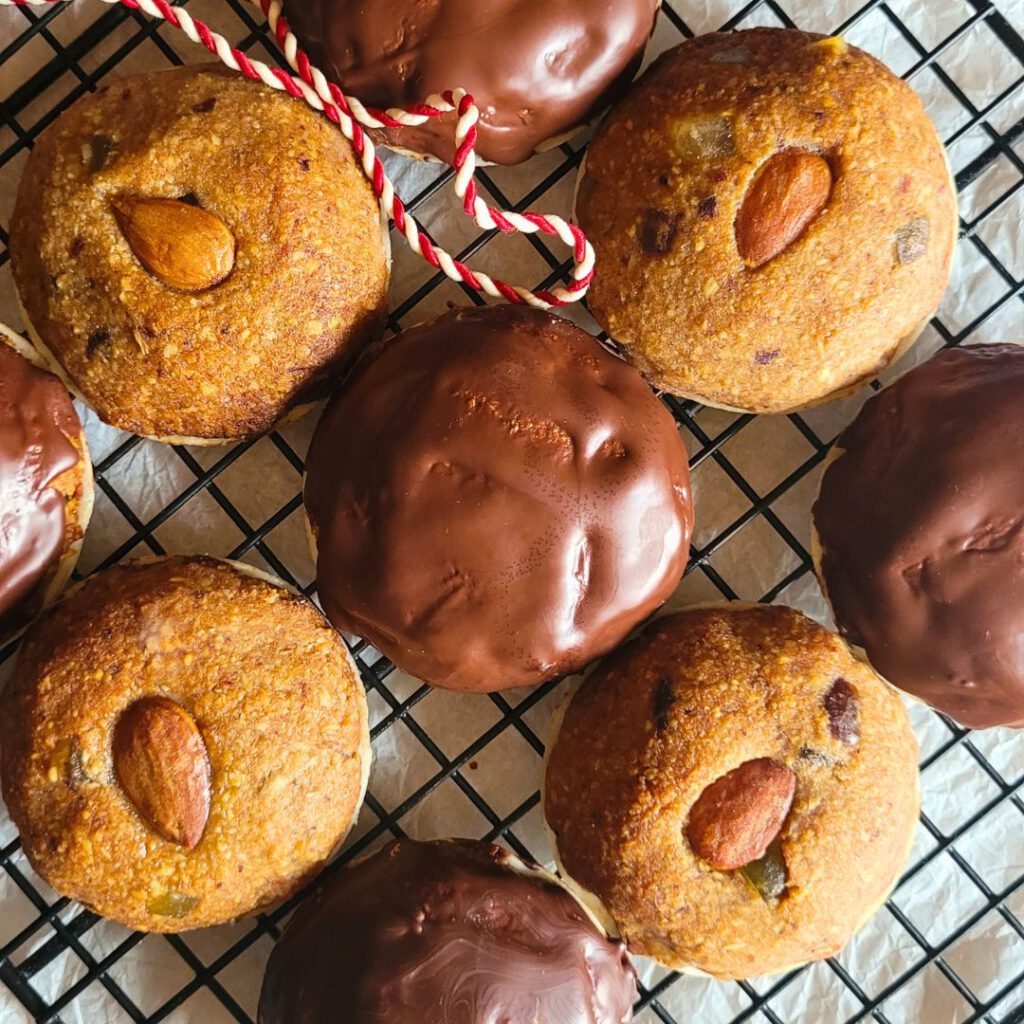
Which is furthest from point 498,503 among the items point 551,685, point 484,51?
point 484,51

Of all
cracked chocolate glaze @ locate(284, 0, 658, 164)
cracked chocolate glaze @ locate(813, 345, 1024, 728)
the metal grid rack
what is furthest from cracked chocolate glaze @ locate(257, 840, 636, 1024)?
cracked chocolate glaze @ locate(284, 0, 658, 164)

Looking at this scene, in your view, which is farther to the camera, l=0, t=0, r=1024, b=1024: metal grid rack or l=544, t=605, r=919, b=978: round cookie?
l=0, t=0, r=1024, b=1024: metal grid rack

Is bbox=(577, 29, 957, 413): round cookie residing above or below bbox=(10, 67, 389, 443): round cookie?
below

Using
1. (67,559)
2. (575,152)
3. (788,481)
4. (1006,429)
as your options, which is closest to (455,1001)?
(67,559)

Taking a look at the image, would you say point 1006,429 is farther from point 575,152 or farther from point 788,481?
point 575,152

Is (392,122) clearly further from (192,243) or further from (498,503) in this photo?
(498,503)

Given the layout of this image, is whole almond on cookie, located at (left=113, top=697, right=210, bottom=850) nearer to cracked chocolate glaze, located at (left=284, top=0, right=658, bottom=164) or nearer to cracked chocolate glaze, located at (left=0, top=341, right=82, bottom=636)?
cracked chocolate glaze, located at (left=0, top=341, right=82, bottom=636)
